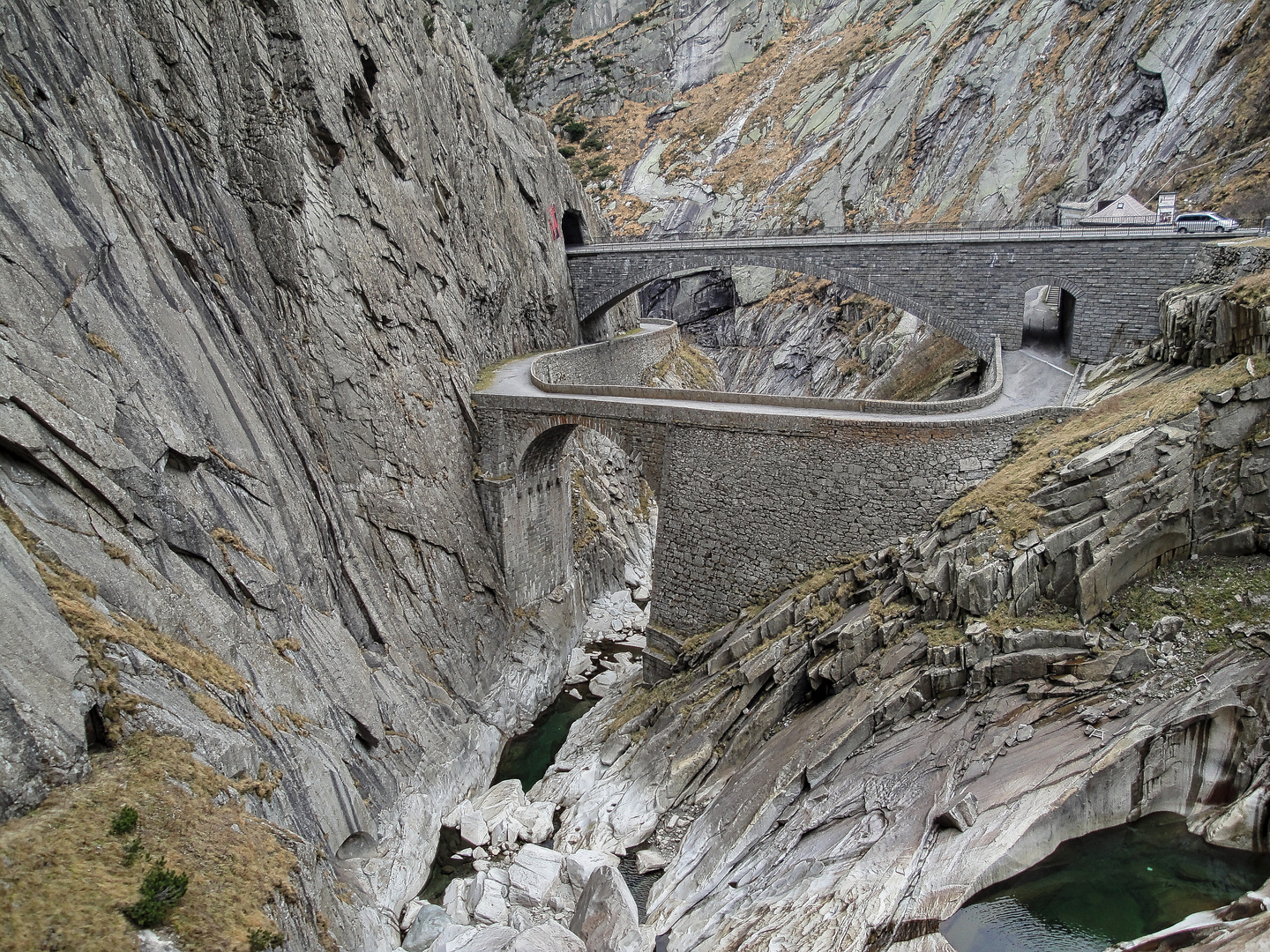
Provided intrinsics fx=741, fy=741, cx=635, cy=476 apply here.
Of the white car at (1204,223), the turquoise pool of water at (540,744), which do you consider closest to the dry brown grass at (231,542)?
the turquoise pool of water at (540,744)

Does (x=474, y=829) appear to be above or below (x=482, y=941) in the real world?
below

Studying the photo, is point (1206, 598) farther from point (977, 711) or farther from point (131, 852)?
point (131, 852)

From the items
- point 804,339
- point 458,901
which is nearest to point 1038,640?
point 458,901

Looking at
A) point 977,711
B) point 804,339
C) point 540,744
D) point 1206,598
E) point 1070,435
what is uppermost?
point 1070,435

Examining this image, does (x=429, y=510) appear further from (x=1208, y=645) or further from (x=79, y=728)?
(x=1208, y=645)

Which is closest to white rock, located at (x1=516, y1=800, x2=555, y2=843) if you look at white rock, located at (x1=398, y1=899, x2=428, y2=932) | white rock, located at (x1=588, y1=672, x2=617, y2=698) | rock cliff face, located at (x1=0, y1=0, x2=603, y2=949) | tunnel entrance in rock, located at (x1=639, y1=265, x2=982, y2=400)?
rock cliff face, located at (x1=0, y1=0, x2=603, y2=949)

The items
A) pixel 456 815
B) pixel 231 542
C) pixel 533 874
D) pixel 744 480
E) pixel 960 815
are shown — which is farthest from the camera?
pixel 744 480

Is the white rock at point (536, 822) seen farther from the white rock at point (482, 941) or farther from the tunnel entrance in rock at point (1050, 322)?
the tunnel entrance in rock at point (1050, 322)
